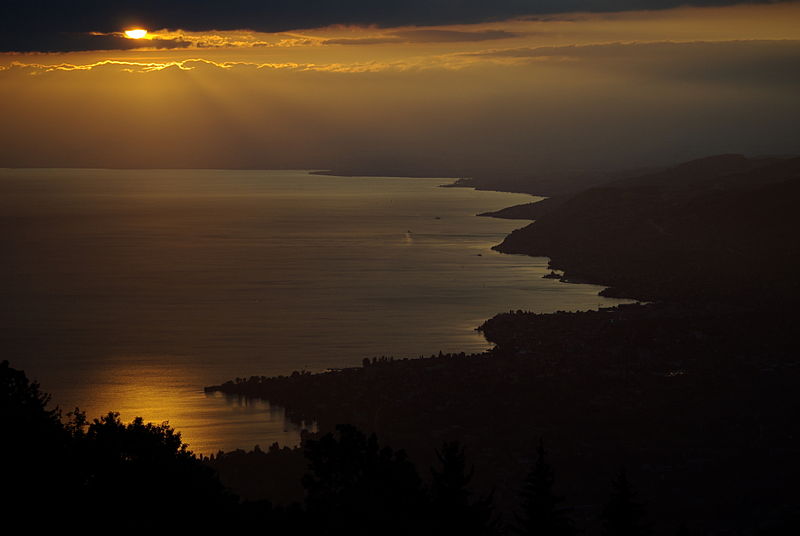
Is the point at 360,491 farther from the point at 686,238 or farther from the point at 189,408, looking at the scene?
the point at 686,238

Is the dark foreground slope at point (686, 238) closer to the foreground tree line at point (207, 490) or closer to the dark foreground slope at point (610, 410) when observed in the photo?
the dark foreground slope at point (610, 410)

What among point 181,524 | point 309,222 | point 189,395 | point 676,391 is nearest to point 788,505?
point 676,391

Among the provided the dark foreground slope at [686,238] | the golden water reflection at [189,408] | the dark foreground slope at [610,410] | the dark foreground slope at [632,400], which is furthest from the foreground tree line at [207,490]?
the dark foreground slope at [686,238]

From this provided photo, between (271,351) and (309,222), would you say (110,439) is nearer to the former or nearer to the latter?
(271,351)

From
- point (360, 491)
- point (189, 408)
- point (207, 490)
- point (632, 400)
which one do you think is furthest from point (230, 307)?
point (360, 491)

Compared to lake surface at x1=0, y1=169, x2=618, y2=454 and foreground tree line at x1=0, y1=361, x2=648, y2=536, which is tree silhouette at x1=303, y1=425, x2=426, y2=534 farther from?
lake surface at x1=0, y1=169, x2=618, y2=454

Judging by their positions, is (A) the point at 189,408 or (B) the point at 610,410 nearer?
(B) the point at 610,410
